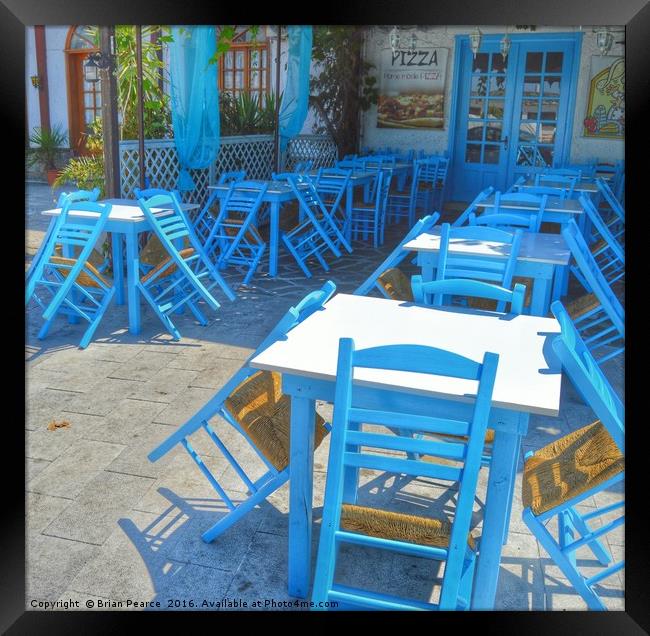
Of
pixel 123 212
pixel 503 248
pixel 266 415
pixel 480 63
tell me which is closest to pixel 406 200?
pixel 480 63

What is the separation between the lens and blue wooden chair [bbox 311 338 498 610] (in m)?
1.71

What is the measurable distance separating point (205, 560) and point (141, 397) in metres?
1.49

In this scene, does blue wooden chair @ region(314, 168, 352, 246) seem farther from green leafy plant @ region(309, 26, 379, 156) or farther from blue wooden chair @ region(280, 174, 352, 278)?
green leafy plant @ region(309, 26, 379, 156)

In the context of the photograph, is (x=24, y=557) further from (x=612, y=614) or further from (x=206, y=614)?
(x=612, y=614)

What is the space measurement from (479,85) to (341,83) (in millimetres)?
2113

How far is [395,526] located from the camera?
1.88m

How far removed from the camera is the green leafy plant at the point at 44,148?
12594mm

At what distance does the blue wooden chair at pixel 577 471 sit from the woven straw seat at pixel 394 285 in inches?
56.2

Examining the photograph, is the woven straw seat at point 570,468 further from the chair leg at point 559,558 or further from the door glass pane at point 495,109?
the door glass pane at point 495,109

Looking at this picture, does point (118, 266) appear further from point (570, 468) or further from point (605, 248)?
point (570, 468)

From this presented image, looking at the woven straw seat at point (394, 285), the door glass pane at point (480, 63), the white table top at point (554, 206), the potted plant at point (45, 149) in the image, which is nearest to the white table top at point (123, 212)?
the woven straw seat at point (394, 285)

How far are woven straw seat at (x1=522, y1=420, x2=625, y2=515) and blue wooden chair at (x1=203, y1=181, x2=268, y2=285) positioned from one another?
4.15m

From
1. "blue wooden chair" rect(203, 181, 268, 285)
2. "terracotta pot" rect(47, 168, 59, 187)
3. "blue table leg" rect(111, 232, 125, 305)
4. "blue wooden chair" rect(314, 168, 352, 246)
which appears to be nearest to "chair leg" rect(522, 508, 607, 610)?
"blue table leg" rect(111, 232, 125, 305)

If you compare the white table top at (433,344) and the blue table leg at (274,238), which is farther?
the blue table leg at (274,238)
